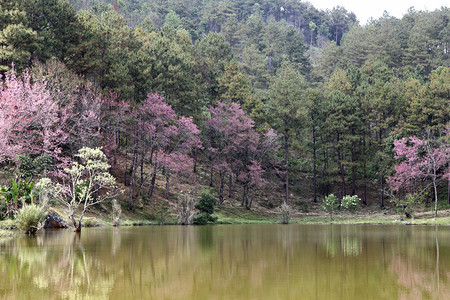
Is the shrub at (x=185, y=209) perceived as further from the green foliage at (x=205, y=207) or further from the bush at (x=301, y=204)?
the bush at (x=301, y=204)

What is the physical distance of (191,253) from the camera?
51.0 feet

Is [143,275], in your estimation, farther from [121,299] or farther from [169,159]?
[169,159]

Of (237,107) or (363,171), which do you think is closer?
(237,107)

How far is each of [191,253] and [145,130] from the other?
2636 centimetres

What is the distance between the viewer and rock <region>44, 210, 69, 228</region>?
88.9 feet

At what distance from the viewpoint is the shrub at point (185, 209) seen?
1396 inches

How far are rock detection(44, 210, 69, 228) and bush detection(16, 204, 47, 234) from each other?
4.18 meters

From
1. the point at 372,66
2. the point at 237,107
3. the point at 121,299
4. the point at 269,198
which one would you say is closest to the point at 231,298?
the point at 121,299

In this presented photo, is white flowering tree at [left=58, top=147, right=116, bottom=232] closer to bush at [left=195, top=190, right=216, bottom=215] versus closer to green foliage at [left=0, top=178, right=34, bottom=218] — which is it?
green foliage at [left=0, top=178, right=34, bottom=218]

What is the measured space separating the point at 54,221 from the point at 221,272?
18.5 metres

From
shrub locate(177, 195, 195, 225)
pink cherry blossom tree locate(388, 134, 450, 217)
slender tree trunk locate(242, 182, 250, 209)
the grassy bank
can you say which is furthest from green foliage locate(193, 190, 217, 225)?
pink cherry blossom tree locate(388, 134, 450, 217)

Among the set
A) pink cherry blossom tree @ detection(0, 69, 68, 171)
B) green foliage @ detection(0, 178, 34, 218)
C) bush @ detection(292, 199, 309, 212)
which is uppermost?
pink cherry blossom tree @ detection(0, 69, 68, 171)

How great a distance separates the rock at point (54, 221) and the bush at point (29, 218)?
4184 mm

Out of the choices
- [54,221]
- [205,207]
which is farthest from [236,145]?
[54,221]
